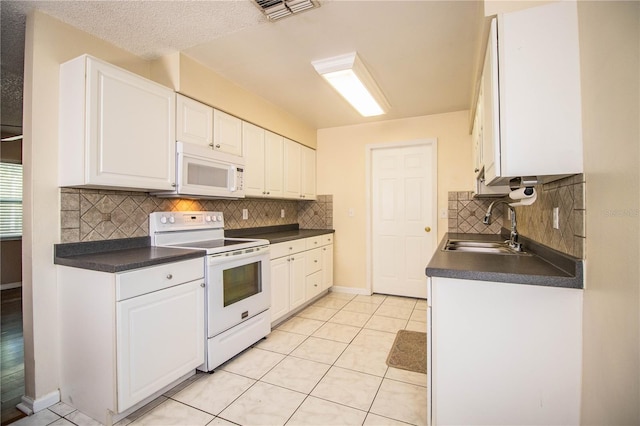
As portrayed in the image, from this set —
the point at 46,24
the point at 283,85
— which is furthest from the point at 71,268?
the point at 283,85

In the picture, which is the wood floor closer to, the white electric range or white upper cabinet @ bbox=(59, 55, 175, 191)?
the white electric range

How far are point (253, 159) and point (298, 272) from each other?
1.32 meters

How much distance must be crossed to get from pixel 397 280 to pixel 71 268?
3.43 metres

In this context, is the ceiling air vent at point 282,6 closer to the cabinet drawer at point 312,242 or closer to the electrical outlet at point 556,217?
the electrical outlet at point 556,217

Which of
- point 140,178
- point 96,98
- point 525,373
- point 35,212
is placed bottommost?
point 525,373

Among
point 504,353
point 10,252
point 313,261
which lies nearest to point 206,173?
point 313,261

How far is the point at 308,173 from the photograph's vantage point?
4.18 m

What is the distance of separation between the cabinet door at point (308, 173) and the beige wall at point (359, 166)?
129 millimetres

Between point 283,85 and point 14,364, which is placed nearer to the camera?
point 14,364

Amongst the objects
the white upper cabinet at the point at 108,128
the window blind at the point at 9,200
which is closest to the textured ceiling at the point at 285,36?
the white upper cabinet at the point at 108,128

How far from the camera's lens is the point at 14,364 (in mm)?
2250

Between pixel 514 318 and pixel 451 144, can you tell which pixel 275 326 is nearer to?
pixel 514 318

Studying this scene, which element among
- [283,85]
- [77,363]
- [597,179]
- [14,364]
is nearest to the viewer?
[597,179]

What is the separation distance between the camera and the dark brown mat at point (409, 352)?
2.21m
